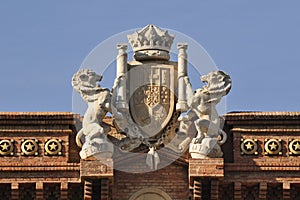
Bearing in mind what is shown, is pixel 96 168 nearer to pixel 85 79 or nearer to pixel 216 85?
pixel 85 79

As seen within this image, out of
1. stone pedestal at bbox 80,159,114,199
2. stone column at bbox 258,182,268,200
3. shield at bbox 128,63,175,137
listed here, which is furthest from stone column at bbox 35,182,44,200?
stone column at bbox 258,182,268,200

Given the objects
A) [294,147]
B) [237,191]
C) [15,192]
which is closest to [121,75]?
[15,192]

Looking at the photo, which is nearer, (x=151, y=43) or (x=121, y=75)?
(x=121, y=75)

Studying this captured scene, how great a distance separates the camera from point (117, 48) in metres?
102

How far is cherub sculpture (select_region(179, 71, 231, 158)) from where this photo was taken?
3957 inches

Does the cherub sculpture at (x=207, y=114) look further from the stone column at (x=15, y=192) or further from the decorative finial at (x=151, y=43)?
the stone column at (x=15, y=192)

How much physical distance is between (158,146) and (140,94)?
157 centimetres

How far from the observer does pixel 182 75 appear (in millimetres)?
101250

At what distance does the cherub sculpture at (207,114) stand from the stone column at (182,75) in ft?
0.43

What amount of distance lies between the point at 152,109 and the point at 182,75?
1226 millimetres

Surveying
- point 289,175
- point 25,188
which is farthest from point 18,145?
point 289,175

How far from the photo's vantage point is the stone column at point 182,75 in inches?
3974

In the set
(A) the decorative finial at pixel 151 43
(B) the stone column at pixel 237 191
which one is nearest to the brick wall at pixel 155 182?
(B) the stone column at pixel 237 191

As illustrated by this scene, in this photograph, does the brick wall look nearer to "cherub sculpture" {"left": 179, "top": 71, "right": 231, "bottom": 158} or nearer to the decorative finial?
"cherub sculpture" {"left": 179, "top": 71, "right": 231, "bottom": 158}
